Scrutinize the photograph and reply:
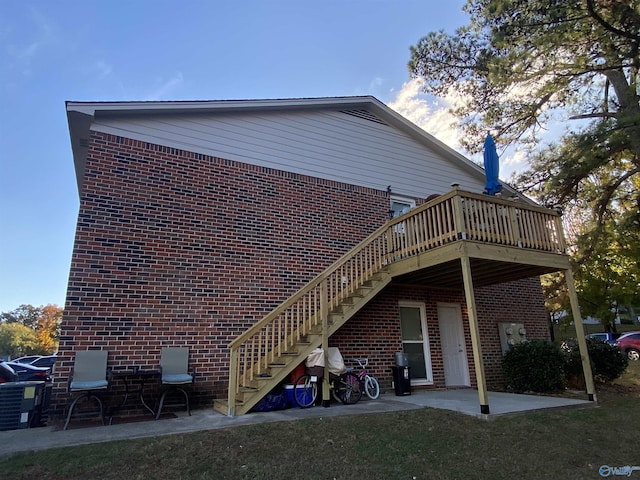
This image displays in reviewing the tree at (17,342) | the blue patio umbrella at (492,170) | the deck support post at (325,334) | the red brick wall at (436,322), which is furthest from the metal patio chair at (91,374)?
the tree at (17,342)

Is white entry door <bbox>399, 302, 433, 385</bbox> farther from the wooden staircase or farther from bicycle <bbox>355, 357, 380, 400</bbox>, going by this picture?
the wooden staircase

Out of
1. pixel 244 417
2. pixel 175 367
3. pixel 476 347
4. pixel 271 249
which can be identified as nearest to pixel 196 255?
pixel 271 249

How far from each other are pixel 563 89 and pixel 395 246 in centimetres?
919

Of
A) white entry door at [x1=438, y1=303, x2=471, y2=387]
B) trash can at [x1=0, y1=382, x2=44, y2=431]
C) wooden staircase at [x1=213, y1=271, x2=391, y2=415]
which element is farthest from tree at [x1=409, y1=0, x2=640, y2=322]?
trash can at [x1=0, y1=382, x2=44, y2=431]

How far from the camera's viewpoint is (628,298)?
21.2m

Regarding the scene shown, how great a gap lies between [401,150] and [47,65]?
9042mm

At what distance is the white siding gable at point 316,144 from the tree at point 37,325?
40.1m

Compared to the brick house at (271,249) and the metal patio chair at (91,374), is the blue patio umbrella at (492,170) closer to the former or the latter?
the brick house at (271,249)

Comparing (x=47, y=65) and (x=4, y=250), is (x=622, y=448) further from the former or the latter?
(x=4, y=250)

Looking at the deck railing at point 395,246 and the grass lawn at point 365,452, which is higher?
the deck railing at point 395,246

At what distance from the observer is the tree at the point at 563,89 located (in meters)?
9.79

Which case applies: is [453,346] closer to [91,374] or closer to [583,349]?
[583,349]

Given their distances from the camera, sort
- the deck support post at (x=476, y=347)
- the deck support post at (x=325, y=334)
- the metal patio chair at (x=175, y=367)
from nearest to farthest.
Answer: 1. the deck support post at (x=476, y=347)
2. the metal patio chair at (x=175, y=367)
3. the deck support post at (x=325, y=334)

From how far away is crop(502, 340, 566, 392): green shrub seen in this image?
29.0ft
